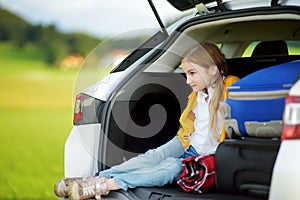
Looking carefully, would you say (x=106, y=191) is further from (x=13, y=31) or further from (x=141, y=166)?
(x=13, y=31)

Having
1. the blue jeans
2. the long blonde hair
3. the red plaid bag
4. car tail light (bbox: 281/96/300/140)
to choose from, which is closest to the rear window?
the long blonde hair

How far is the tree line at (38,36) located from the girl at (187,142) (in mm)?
6234

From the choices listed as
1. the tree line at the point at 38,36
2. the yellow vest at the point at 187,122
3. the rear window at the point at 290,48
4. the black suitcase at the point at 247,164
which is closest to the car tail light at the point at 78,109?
the yellow vest at the point at 187,122

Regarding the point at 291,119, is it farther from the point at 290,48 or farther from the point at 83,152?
the point at 290,48

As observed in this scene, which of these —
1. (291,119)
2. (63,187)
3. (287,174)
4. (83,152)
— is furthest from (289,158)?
(83,152)

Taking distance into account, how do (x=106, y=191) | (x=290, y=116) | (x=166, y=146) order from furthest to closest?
(x=166, y=146)
(x=106, y=191)
(x=290, y=116)

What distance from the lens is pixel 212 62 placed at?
12.9 ft

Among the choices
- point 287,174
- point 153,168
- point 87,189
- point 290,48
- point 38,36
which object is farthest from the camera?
point 38,36

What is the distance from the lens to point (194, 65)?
12.8 feet

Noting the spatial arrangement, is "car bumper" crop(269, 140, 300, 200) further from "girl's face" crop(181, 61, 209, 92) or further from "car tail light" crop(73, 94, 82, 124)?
"car tail light" crop(73, 94, 82, 124)

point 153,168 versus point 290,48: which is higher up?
point 290,48

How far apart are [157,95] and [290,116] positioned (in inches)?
61.6

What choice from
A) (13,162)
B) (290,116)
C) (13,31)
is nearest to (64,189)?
(290,116)

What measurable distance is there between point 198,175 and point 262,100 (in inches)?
29.2
